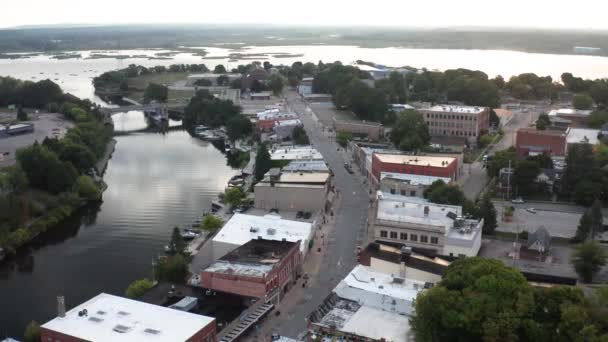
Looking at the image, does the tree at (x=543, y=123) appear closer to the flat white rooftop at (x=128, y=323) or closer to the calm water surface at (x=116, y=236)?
the calm water surface at (x=116, y=236)

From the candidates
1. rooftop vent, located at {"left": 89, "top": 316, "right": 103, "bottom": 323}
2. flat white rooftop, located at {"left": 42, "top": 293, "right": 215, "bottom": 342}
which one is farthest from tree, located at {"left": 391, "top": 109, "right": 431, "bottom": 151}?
rooftop vent, located at {"left": 89, "top": 316, "right": 103, "bottom": 323}

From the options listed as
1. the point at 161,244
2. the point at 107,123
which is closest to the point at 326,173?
the point at 161,244

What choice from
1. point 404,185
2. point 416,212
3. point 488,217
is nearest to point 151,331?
point 416,212

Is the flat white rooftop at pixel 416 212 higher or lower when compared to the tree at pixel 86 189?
higher

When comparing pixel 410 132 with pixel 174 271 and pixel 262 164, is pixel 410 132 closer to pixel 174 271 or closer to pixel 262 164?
pixel 262 164

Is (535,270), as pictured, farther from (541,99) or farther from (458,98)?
(541,99)

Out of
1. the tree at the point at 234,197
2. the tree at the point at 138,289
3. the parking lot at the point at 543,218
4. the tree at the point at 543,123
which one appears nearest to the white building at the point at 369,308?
the tree at the point at 138,289
